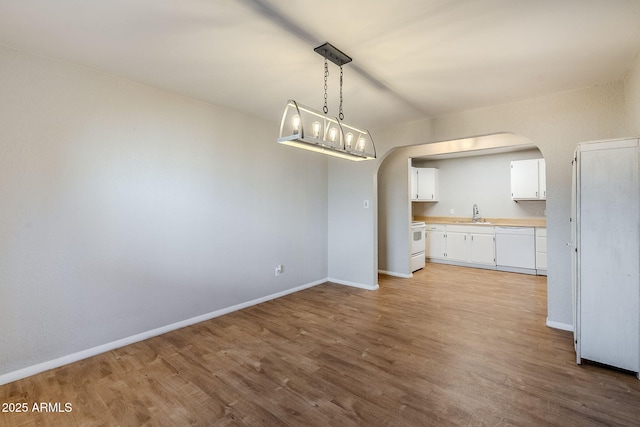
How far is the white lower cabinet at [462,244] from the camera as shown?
19.5 feet

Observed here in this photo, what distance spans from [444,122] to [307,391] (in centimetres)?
356

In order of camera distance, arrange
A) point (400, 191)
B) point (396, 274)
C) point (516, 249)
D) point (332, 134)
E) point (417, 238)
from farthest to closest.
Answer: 1. point (417, 238)
2. point (516, 249)
3. point (396, 274)
4. point (400, 191)
5. point (332, 134)

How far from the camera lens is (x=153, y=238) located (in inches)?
118

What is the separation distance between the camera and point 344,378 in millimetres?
2252

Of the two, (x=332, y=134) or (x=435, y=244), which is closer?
(x=332, y=134)

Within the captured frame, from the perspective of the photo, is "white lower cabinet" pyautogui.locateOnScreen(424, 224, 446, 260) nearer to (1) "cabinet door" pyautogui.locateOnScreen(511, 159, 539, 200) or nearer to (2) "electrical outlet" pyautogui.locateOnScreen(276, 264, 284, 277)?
(1) "cabinet door" pyautogui.locateOnScreen(511, 159, 539, 200)

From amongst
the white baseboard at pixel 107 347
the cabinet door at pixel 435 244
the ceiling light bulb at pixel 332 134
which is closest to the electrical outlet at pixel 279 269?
the white baseboard at pixel 107 347

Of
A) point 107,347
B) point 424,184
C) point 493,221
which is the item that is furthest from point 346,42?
point 493,221

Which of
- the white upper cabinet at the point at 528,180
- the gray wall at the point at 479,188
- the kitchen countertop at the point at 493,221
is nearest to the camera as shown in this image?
the white upper cabinet at the point at 528,180

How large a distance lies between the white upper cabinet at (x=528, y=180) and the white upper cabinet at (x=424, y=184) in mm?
1536

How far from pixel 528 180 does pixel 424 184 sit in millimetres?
1963

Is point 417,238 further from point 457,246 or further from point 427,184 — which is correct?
point 427,184

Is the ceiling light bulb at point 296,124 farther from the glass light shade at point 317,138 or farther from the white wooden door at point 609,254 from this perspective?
the white wooden door at point 609,254

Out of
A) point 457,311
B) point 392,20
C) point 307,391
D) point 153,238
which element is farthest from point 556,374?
point 153,238
